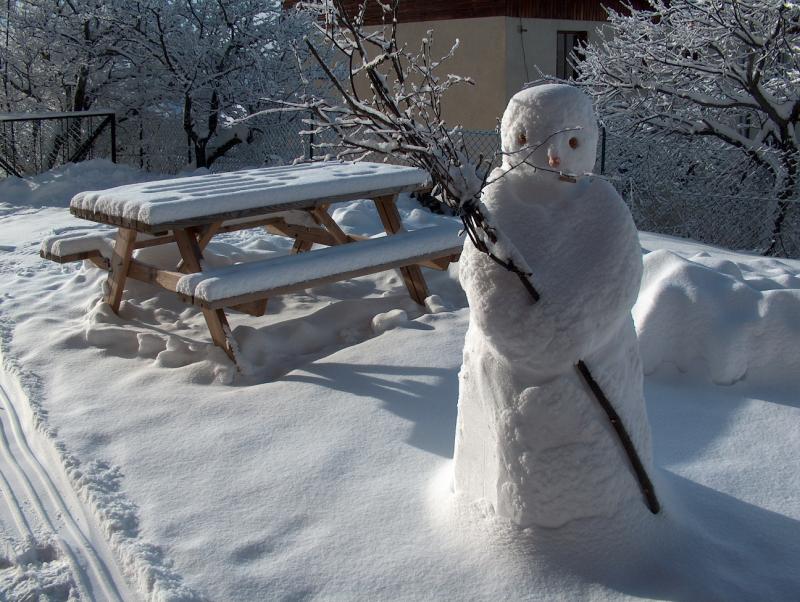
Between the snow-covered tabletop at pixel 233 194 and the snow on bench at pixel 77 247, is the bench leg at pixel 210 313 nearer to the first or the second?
the snow-covered tabletop at pixel 233 194

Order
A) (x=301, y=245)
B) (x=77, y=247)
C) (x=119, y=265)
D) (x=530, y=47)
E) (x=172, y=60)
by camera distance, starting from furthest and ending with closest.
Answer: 1. (x=530, y=47)
2. (x=172, y=60)
3. (x=301, y=245)
4. (x=77, y=247)
5. (x=119, y=265)

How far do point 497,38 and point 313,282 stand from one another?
40.0 feet

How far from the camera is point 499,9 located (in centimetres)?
1523

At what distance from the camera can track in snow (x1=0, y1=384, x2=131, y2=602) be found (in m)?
2.53

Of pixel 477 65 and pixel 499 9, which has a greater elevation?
pixel 499 9

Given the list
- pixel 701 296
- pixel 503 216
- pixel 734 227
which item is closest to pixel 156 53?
pixel 734 227

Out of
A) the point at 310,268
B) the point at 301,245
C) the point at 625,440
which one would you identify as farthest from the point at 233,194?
the point at 625,440

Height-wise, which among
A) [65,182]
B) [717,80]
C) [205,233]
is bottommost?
[65,182]

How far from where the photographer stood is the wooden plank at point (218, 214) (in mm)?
4145

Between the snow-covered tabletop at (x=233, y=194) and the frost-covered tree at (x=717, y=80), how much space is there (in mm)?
4295

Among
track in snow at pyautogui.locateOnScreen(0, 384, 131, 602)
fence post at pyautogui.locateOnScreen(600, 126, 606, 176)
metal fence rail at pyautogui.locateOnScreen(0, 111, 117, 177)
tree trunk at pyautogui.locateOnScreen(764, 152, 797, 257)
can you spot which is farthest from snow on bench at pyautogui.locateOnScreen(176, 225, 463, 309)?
metal fence rail at pyautogui.locateOnScreen(0, 111, 117, 177)

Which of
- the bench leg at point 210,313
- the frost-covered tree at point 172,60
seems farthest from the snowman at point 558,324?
the frost-covered tree at point 172,60

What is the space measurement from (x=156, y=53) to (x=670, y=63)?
6515 mm

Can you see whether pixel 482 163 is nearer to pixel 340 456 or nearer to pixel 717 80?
pixel 340 456
